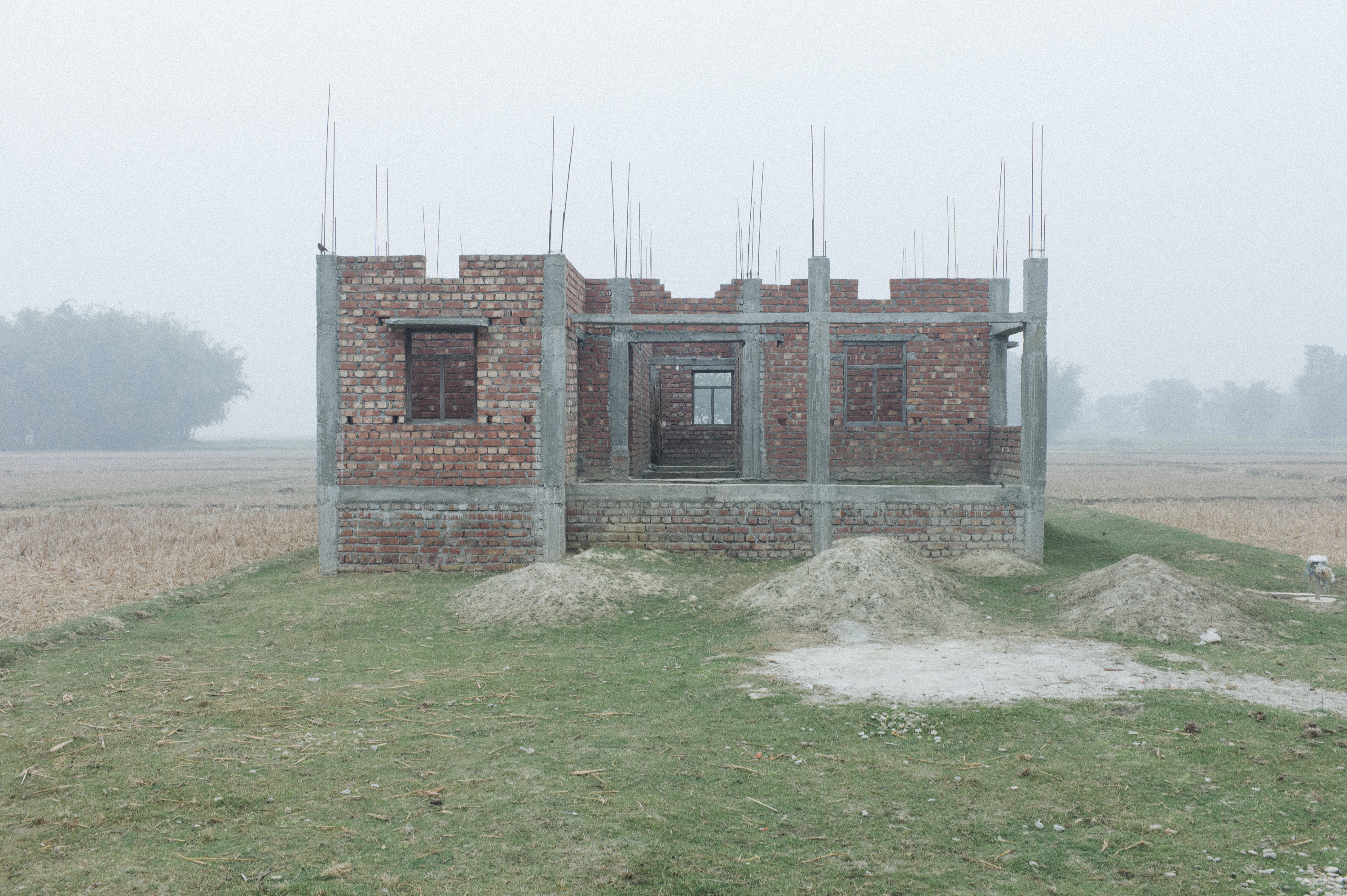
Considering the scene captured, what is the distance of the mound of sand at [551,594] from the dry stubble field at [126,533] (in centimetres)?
390

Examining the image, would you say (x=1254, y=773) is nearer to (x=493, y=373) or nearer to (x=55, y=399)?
(x=493, y=373)

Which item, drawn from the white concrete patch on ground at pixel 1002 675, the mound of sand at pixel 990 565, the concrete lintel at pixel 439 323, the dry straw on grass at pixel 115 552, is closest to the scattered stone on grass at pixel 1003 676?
the white concrete patch on ground at pixel 1002 675

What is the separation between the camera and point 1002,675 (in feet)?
20.2

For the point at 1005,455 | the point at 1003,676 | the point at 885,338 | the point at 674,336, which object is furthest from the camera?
the point at 885,338

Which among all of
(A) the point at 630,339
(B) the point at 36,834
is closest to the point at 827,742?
(B) the point at 36,834

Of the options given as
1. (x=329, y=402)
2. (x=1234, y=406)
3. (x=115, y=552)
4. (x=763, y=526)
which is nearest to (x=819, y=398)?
(x=763, y=526)

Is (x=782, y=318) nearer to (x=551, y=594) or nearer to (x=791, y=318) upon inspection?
(x=791, y=318)

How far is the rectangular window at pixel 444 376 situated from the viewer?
12336 millimetres

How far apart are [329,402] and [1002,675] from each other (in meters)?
8.45

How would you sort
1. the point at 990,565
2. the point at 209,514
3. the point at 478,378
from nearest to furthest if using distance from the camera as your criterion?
the point at 990,565 → the point at 478,378 → the point at 209,514

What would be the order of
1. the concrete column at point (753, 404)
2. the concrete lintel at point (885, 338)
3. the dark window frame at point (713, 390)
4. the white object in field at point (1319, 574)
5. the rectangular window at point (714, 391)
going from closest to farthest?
the white object in field at point (1319, 574)
the concrete lintel at point (885, 338)
the concrete column at point (753, 404)
the dark window frame at point (713, 390)
the rectangular window at point (714, 391)

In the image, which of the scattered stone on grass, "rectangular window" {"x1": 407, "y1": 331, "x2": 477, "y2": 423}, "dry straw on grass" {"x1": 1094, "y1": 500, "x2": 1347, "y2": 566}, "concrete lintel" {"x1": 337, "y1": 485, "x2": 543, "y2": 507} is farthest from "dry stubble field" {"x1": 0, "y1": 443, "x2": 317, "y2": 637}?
"dry straw on grass" {"x1": 1094, "y1": 500, "x2": 1347, "y2": 566}

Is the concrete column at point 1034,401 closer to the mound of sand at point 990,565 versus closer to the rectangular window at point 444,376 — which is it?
the mound of sand at point 990,565

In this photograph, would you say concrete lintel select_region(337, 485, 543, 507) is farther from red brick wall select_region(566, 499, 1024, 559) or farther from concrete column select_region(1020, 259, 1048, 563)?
concrete column select_region(1020, 259, 1048, 563)
